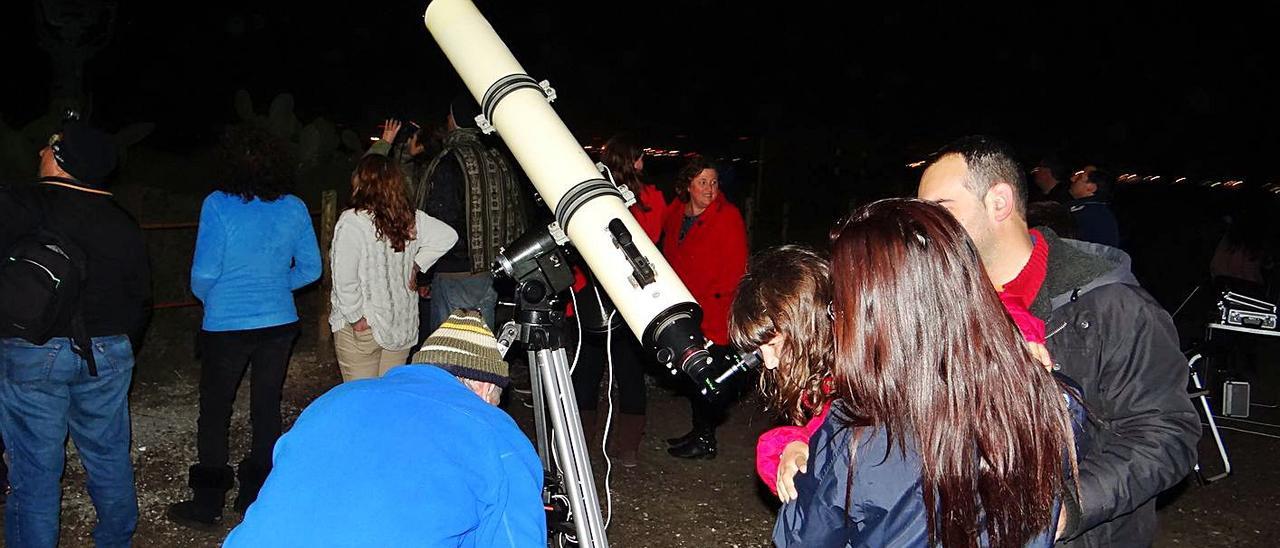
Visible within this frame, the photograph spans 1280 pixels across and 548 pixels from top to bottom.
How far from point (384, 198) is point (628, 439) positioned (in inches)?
79.0

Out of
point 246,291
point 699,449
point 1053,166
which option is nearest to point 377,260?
point 246,291

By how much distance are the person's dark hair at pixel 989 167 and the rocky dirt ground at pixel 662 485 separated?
6.40 feet

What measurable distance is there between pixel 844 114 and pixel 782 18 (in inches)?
128

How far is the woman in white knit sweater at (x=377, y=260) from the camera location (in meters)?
4.35

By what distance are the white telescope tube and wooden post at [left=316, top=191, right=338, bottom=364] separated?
14.4ft

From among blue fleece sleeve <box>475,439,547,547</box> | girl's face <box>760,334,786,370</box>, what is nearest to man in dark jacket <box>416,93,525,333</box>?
girl's face <box>760,334,786,370</box>

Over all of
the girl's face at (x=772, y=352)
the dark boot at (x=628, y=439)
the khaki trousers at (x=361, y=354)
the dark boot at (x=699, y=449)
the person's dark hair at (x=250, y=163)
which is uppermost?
the person's dark hair at (x=250, y=163)

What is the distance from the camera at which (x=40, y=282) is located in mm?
3137

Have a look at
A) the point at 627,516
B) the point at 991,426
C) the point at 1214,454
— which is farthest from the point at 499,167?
the point at 1214,454

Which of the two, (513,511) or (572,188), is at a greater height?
(572,188)

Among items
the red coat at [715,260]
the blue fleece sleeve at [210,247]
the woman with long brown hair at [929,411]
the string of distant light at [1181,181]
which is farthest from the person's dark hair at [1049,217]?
the string of distant light at [1181,181]

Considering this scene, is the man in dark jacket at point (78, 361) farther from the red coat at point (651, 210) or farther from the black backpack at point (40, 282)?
the red coat at point (651, 210)

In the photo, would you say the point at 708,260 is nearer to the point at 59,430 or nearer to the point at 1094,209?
the point at 1094,209

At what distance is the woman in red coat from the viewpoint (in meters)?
5.45
